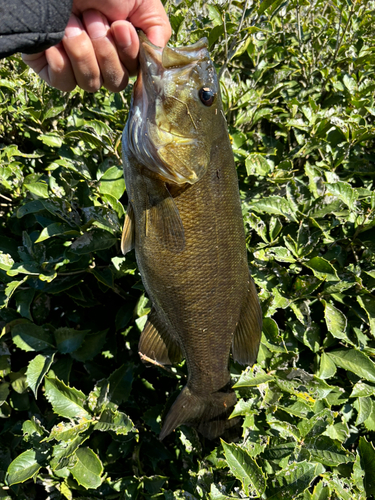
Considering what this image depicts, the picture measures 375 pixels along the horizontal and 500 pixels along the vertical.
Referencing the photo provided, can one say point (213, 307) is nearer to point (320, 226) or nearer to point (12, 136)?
point (320, 226)

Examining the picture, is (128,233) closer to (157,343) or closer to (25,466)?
(157,343)

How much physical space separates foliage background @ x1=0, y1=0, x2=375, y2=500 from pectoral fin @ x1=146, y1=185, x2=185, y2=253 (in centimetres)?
48

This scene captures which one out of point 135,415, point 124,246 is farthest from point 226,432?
point 124,246

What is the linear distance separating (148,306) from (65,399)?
64 cm

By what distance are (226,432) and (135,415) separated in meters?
0.87

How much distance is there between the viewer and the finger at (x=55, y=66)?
150 cm

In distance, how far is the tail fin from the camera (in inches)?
74.7

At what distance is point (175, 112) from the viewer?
150cm

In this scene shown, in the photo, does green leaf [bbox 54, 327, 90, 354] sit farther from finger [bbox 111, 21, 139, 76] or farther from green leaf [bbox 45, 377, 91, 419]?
finger [bbox 111, 21, 139, 76]

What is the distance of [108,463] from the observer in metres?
2.29

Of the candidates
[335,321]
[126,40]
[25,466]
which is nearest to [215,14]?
[126,40]

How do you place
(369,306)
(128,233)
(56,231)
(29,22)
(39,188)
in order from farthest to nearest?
(369,306) < (39,188) < (56,231) < (128,233) < (29,22)

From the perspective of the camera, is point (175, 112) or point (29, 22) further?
point (175, 112)

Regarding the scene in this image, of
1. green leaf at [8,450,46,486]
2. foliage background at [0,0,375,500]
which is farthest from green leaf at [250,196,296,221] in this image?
green leaf at [8,450,46,486]
